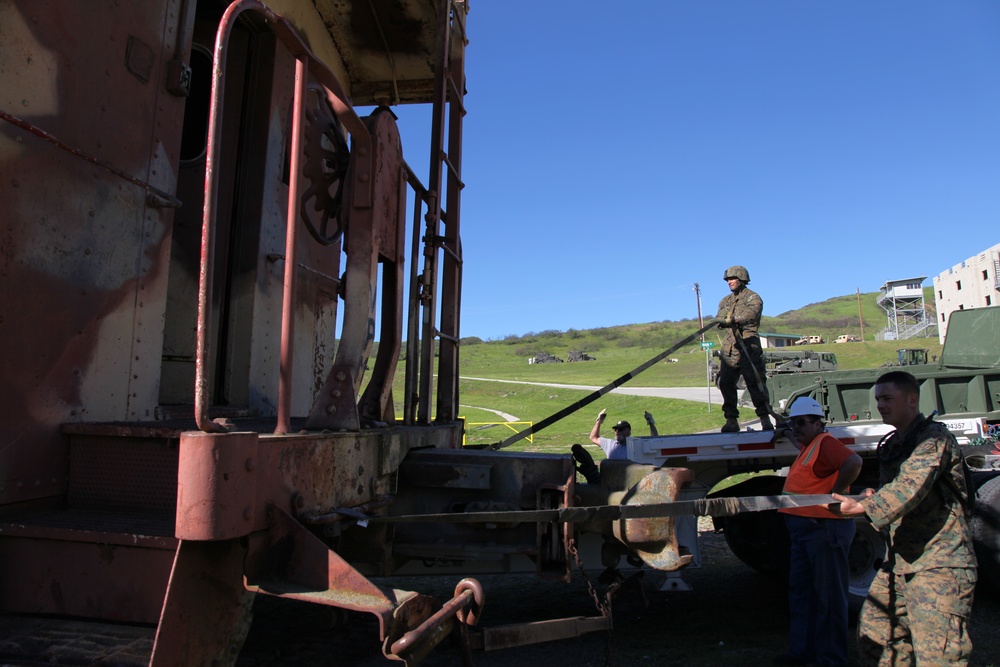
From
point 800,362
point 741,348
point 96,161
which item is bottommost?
point 741,348

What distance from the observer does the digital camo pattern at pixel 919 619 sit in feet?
10.3

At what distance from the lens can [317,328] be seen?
15.9 feet

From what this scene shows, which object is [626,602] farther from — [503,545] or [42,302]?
[42,302]

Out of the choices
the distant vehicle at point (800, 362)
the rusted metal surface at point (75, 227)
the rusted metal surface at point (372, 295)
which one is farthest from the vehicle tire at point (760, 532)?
the distant vehicle at point (800, 362)

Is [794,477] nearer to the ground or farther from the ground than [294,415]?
nearer to the ground

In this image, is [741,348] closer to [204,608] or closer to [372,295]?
[372,295]

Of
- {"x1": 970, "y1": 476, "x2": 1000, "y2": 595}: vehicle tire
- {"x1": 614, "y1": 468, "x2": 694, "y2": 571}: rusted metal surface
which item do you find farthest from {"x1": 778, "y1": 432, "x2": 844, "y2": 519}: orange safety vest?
{"x1": 970, "y1": 476, "x2": 1000, "y2": 595}: vehicle tire

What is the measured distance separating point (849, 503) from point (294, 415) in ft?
10.7

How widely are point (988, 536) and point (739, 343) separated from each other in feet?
8.09

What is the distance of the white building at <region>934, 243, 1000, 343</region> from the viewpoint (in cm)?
3759

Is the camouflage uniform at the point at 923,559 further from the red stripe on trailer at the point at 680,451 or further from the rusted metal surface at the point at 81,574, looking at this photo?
the rusted metal surface at the point at 81,574

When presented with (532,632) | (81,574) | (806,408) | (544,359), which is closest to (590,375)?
(544,359)

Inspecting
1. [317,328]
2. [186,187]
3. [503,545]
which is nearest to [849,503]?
[503,545]

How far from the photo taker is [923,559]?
329 cm
